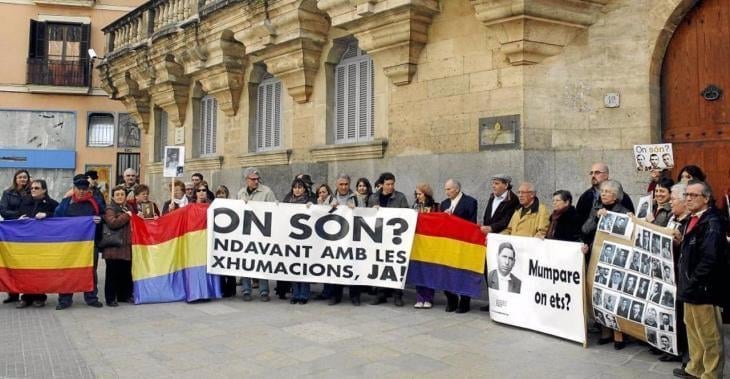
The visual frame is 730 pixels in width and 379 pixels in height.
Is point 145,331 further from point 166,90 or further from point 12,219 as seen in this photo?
point 166,90

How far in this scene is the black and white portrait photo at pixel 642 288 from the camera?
5262 mm

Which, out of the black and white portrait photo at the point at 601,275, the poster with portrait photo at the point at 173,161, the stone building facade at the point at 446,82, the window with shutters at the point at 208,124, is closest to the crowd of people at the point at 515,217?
the black and white portrait photo at the point at 601,275

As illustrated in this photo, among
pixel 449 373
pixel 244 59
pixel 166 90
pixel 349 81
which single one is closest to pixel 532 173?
pixel 449 373

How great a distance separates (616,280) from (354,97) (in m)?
7.00

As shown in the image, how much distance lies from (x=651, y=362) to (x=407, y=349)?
218 cm

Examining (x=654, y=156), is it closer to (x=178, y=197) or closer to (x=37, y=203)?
(x=178, y=197)

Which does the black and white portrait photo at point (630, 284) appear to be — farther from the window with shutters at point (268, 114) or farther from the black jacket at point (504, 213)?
the window with shutters at point (268, 114)

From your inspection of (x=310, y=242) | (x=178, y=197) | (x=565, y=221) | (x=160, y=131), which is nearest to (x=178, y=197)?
(x=178, y=197)

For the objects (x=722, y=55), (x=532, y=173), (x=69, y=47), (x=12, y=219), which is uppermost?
(x=69, y=47)

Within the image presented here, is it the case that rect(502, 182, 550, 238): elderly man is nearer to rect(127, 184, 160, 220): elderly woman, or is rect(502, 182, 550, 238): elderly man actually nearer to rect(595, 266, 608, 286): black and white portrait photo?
rect(595, 266, 608, 286): black and white portrait photo

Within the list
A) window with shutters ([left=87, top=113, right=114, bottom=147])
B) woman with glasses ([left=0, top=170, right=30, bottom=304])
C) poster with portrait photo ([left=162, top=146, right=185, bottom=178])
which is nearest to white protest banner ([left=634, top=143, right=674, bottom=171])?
poster with portrait photo ([left=162, top=146, right=185, bottom=178])

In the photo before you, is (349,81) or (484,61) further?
(349,81)

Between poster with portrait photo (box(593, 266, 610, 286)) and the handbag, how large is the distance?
5.78 metres

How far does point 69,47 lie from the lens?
27.2 meters
